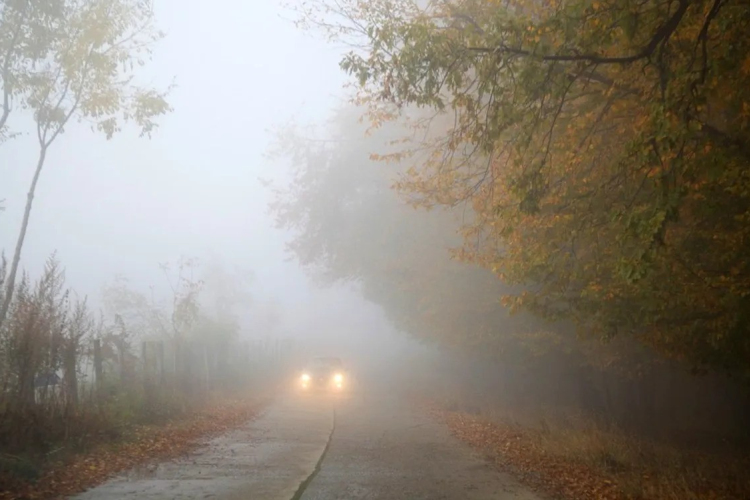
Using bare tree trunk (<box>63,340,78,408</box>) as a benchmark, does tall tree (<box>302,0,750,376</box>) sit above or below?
above

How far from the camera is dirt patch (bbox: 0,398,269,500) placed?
8.31 meters

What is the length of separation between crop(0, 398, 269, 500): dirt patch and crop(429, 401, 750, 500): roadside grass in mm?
6293

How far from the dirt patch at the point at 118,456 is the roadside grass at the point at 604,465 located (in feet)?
20.6

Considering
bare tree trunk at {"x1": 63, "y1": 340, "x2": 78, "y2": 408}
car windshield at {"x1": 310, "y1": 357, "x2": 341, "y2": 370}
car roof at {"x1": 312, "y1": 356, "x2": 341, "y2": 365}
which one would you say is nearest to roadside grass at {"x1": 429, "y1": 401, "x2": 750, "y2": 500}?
bare tree trunk at {"x1": 63, "y1": 340, "x2": 78, "y2": 408}

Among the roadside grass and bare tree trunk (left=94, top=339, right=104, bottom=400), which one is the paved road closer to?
the roadside grass

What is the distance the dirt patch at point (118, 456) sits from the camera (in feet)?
27.3

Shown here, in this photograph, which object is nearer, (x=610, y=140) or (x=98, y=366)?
(x=610, y=140)

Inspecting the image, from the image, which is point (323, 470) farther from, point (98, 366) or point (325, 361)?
point (325, 361)

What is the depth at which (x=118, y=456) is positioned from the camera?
1108 cm

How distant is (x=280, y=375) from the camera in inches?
1805

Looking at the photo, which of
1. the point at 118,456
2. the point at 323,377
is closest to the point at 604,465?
the point at 118,456

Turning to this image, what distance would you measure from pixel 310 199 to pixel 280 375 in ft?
45.2

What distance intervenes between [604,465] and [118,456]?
27.7 ft

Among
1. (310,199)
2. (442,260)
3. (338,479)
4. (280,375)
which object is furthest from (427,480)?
(280,375)
